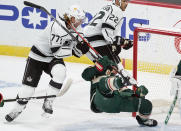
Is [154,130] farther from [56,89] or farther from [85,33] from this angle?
[85,33]

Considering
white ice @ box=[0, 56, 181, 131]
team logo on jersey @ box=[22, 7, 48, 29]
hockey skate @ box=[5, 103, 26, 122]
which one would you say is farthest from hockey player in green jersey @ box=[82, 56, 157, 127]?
team logo on jersey @ box=[22, 7, 48, 29]

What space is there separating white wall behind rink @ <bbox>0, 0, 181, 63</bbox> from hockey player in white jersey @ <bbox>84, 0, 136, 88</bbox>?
1.10 metres

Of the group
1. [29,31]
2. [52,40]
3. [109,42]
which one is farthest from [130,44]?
[29,31]

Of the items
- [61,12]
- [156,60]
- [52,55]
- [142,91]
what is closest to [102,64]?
[142,91]

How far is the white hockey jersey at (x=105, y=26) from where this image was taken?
4629 mm

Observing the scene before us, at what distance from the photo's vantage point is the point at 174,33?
4309 mm

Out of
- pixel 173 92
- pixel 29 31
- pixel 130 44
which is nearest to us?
pixel 173 92

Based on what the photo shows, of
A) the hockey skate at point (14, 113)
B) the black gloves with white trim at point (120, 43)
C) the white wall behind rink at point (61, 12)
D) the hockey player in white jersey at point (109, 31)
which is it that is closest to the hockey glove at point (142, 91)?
the hockey player in white jersey at point (109, 31)

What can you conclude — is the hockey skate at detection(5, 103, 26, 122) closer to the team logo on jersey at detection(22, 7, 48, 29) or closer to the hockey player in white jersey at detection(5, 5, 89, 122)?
the hockey player in white jersey at detection(5, 5, 89, 122)

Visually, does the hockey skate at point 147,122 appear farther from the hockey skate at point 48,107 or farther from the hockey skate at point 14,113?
the hockey skate at point 14,113

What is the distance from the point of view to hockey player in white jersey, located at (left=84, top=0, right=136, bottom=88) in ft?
15.2

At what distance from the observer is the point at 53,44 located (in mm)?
4258

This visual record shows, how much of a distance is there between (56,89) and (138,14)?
1933 mm

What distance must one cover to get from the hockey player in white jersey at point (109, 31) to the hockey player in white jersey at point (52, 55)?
1.07 feet
